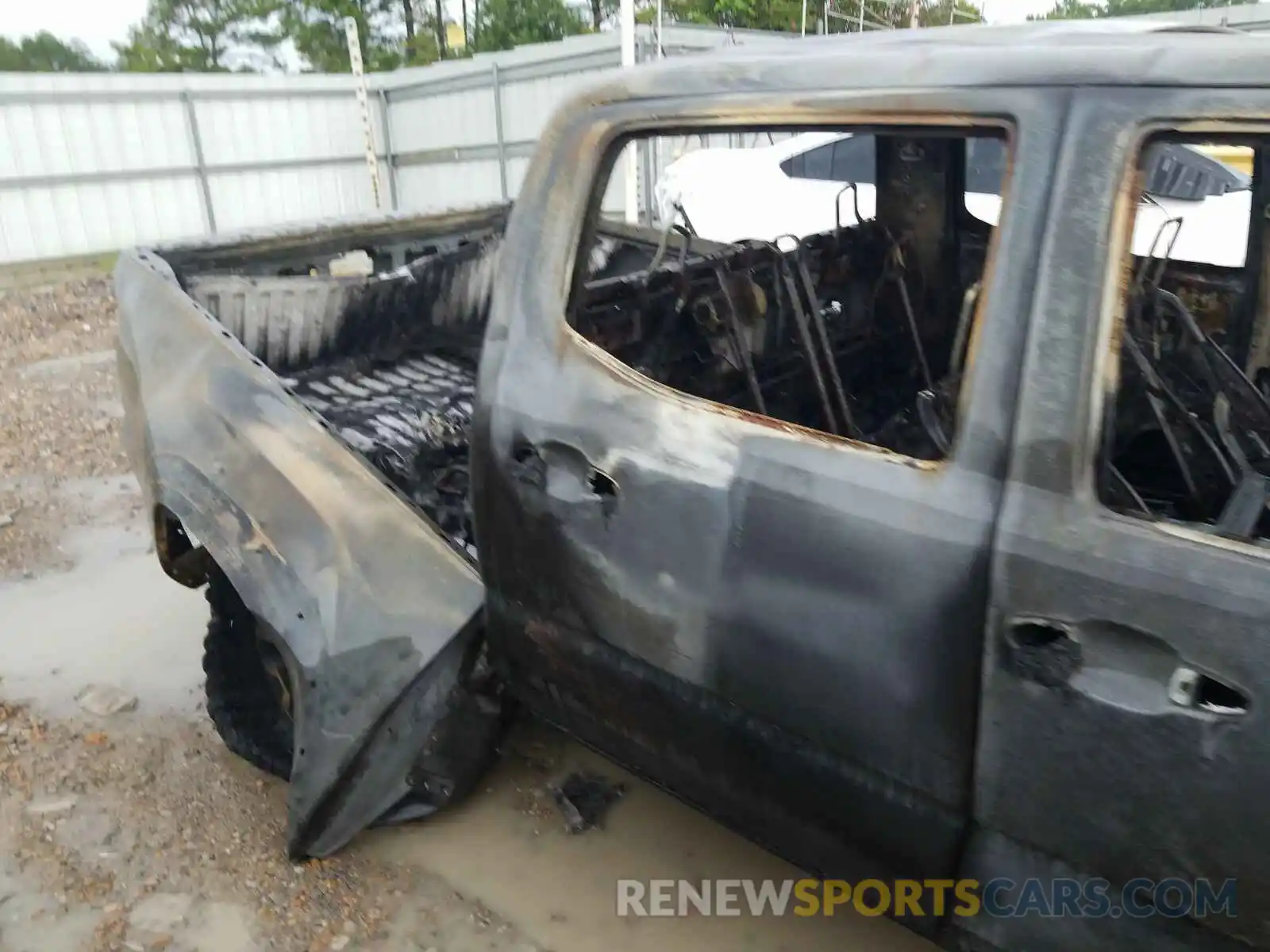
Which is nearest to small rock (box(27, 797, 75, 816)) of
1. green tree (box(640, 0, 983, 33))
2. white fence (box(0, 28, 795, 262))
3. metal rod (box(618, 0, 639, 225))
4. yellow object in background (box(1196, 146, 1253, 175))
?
yellow object in background (box(1196, 146, 1253, 175))

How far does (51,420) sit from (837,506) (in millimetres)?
5608

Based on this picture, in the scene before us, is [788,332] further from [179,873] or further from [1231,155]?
[1231,155]

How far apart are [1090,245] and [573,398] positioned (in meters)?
0.91

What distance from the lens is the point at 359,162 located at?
508 inches

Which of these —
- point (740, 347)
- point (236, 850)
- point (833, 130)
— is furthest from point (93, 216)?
point (833, 130)

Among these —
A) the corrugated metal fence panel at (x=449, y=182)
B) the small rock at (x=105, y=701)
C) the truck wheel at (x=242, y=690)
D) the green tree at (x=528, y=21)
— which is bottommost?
the small rock at (x=105, y=701)

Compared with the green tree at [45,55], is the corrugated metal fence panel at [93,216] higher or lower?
lower

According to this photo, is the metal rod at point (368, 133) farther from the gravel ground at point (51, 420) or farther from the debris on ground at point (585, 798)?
the debris on ground at point (585, 798)

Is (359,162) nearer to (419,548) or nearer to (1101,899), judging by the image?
(419,548)

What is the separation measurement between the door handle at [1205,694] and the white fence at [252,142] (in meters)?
8.86

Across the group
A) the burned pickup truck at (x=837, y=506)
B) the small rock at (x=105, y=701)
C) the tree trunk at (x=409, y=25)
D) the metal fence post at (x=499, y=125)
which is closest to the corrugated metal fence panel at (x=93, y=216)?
the metal fence post at (x=499, y=125)

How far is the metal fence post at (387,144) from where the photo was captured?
12719mm

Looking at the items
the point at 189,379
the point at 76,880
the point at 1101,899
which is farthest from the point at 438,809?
the point at 1101,899

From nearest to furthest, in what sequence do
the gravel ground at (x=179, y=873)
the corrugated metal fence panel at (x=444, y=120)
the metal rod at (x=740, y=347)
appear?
the gravel ground at (x=179, y=873)
the metal rod at (x=740, y=347)
the corrugated metal fence panel at (x=444, y=120)
